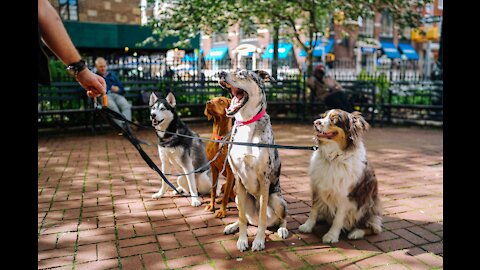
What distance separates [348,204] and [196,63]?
8.81 meters

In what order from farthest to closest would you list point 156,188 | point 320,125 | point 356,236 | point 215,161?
1. point 156,188
2. point 215,161
3. point 356,236
4. point 320,125

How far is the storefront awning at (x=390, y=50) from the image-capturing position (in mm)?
33906

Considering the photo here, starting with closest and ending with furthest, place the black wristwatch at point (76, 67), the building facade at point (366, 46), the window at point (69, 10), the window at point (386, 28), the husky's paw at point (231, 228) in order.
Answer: the black wristwatch at point (76, 67) → the husky's paw at point (231, 228) → the window at point (69, 10) → the building facade at point (366, 46) → the window at point (386, 28)

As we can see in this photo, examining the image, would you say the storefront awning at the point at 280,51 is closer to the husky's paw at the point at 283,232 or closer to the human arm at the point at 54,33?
the husky's paw at the point at 283,232

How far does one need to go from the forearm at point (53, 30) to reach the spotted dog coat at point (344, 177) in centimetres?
216

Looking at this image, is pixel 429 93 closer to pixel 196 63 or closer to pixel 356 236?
pixel 196 63

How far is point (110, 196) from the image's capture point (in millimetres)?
4891

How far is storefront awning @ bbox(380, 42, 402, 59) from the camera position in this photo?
33.9 meters

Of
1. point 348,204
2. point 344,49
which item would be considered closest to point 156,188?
point 348,204

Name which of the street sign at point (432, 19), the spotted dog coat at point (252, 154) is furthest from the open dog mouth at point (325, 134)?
the street sign at point (432, 19)

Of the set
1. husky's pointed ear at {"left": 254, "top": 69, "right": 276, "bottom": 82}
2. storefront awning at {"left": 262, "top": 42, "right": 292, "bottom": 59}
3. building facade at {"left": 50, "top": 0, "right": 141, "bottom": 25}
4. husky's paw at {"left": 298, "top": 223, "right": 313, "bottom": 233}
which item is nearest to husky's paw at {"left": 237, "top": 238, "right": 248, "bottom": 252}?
husky's paw at {"left": 298, "top": 223, "right": 313, "bottom": 233}

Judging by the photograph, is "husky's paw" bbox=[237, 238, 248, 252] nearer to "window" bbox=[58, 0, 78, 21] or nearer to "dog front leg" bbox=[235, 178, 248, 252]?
"dog front leg" bbox=[235, 178, 248, 252]

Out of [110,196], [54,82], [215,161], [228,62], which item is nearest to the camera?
[215,161]

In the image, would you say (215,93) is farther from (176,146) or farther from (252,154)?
(252,154)
